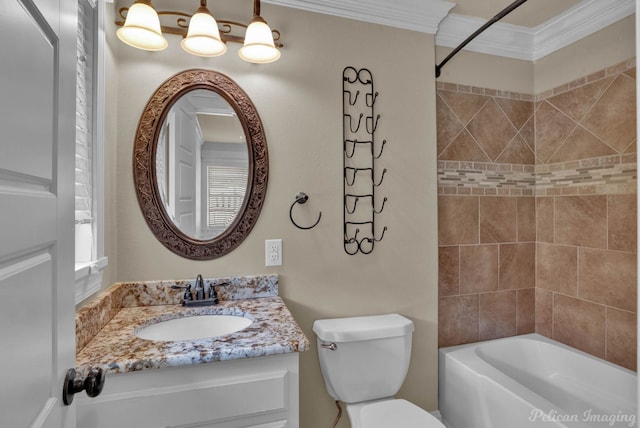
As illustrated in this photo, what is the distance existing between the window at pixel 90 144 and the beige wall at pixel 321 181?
18 centimetres

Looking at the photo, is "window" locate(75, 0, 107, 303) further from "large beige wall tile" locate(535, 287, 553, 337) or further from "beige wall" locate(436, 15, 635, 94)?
"large beige wall tile" locate(535, 287, 553, 337)

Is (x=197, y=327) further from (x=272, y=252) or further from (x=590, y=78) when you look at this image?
(x=590, y=78)

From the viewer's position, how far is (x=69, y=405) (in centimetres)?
71

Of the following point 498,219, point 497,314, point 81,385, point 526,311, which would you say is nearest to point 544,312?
point 526,311

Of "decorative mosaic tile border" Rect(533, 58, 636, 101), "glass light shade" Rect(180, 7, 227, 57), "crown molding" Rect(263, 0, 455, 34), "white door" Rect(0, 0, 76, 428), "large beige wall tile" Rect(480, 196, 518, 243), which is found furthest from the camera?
"large beige wall tile" Rect(480, 196, 518, 243)

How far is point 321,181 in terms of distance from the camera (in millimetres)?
1787

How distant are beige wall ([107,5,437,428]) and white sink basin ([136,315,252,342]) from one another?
23cm

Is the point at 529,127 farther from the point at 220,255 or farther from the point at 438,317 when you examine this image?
the point at 220,255

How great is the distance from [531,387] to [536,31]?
7.44 ft

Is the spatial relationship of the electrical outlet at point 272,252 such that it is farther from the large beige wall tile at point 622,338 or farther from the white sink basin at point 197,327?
the large beige wall tile at point 622,338

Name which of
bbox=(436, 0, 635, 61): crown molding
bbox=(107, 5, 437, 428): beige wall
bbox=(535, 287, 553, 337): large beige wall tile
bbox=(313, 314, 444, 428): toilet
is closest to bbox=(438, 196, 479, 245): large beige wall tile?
bbox=(107, 5, 437, 428): beige wall

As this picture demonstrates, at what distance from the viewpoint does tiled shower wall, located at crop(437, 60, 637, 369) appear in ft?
6.25

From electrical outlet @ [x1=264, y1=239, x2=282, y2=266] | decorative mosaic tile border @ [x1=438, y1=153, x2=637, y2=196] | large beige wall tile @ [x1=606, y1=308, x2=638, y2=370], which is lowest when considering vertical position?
large beige wall tile @ [x1=606, y1=308, x2=638, y2=370]

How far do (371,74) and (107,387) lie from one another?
1.79m
